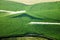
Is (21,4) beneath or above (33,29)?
above

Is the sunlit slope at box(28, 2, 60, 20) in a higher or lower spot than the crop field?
higher

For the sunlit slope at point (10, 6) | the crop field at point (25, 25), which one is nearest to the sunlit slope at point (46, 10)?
the crop field at point (25, 25)

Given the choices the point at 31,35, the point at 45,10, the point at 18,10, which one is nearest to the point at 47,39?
the point at 31,35

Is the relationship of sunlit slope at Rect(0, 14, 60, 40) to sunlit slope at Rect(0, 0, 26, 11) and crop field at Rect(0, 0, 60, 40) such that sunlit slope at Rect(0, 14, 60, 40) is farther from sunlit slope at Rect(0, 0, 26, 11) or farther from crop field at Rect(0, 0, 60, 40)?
sunlit slope at Rect(0, 0, 26, 11)

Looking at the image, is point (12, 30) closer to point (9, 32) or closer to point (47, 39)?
point (9, 32)

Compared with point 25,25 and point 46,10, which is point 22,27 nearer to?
point 25,25

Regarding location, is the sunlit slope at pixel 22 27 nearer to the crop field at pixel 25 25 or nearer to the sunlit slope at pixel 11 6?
the crop field at pixel 25 25

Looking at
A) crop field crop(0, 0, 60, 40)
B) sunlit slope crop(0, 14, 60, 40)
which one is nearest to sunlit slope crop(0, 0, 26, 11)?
crop field crop(0, 0, 60, 40)

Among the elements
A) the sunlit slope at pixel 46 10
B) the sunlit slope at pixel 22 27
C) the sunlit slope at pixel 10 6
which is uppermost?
the sunlit slope at pixel 10 6

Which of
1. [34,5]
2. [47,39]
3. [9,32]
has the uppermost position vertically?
[34,5]
